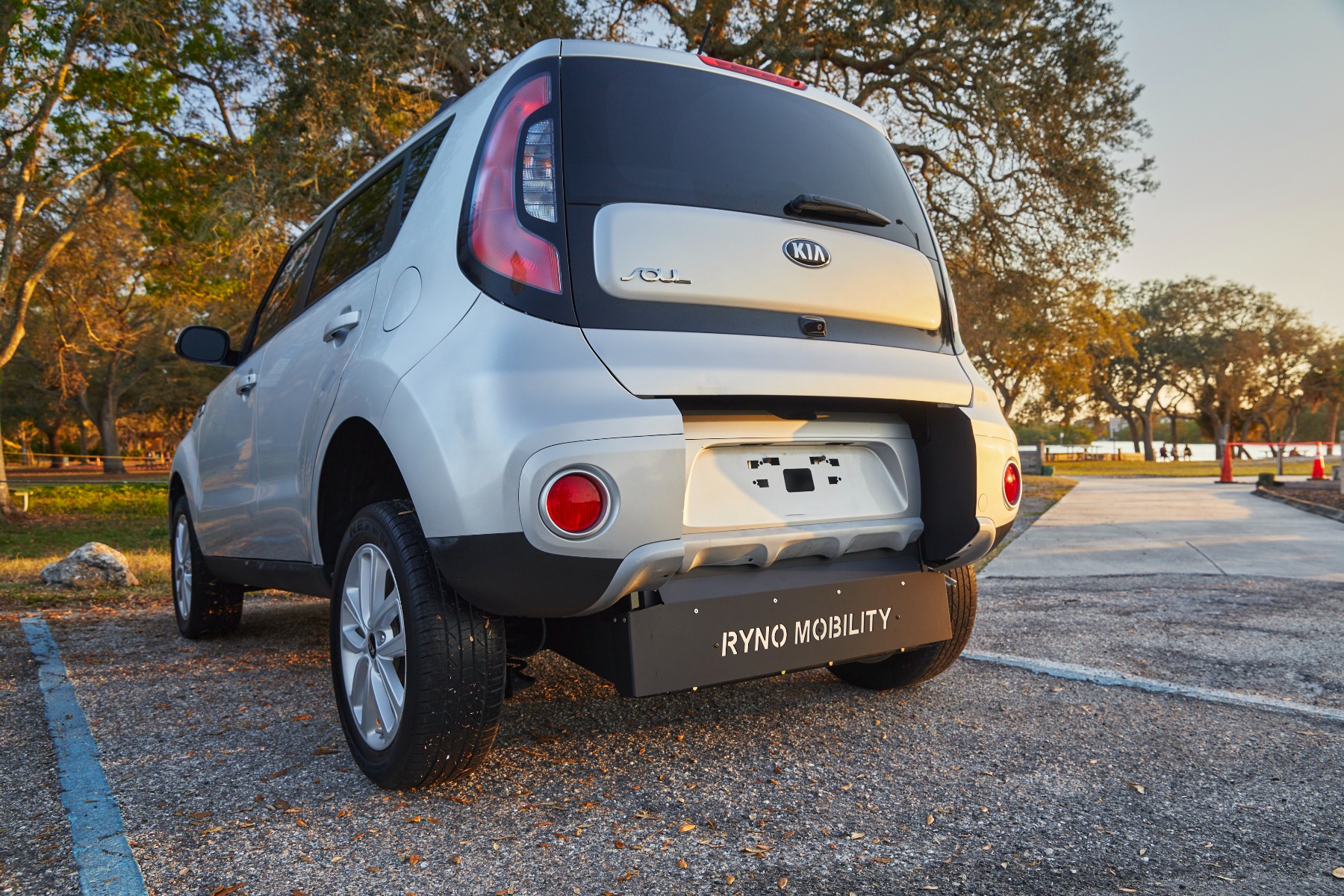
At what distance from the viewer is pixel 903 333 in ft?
9.41

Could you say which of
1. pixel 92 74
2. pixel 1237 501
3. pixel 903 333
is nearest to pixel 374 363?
pixel 903 333

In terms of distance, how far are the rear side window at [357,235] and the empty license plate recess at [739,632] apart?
1.44 metres

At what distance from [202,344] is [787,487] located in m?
3.12

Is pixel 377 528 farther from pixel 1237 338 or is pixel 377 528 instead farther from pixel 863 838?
pixel 1237 338

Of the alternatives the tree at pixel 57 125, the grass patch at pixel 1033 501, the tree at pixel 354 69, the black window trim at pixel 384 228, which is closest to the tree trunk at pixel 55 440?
the tree at pixel 57 125

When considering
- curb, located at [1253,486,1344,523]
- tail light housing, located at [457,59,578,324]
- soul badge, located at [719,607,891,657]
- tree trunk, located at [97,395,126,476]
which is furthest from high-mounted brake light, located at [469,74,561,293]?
tree trunk, located at [97,395,126,476]

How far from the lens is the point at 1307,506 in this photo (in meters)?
13.1

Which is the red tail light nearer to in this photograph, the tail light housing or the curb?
the tail light housing

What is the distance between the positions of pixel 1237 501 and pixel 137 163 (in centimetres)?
1814

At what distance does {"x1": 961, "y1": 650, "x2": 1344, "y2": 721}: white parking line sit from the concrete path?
290cm

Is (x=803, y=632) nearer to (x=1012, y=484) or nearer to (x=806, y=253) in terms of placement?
(x=1012, y=484)

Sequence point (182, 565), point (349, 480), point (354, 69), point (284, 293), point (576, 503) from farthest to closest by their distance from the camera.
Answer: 1. point (354, 69)
2. point (182, 565)
3. point (284, 293)
4. point (349, 480)
5. point (576, 503)

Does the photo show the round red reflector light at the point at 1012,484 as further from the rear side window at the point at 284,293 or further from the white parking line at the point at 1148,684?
the rear side window at the point at 284,293

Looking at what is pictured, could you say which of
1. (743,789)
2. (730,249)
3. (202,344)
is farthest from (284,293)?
(743,789)
